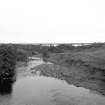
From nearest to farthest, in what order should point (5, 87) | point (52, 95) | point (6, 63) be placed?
point (52, 95) → point (5, 87) → point (6, 63)

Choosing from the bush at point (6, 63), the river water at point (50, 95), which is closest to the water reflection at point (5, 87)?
the river water at point (50, 95)

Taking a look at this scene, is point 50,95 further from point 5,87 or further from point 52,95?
point 5,87

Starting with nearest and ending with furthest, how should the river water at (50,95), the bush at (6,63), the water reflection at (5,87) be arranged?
1. the river water at (50,95)
2. the water reflection at (5,87)
3. the bush at (6,63)

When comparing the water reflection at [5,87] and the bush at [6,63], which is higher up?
the bush at [6,63]

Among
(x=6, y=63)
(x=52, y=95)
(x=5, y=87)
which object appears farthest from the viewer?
(x=6, y=63)

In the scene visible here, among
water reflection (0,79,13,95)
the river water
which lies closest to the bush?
water reflection (0,79,13,95)

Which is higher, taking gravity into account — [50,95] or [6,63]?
[6,63]

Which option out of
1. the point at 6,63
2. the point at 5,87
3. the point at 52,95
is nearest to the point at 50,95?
the point at 52,95

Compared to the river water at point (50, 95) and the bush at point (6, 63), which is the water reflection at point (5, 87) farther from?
the bush at point (6, 63)

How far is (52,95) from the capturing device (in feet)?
87.9

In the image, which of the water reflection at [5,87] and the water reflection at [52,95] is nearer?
the water reflection at [52,95]

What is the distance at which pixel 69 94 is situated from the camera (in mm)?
27391

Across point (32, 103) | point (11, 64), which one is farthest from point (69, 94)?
point (11, 64)

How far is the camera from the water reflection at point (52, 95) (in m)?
23.8
